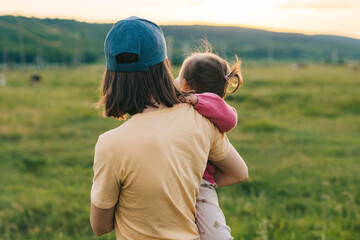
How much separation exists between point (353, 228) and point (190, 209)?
3.32 meters

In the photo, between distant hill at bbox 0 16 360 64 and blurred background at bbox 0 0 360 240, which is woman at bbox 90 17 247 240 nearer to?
blurred background at bbox 0 0 360 240

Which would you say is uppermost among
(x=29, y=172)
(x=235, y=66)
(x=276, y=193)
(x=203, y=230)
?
(x=235, y=66)

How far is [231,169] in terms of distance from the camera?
1.91 m

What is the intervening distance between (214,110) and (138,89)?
359 mm

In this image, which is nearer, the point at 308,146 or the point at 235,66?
the point at 235,66

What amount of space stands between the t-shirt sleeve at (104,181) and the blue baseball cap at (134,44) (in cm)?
34

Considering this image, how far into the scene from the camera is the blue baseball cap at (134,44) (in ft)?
5.02

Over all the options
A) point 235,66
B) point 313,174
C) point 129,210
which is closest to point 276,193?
point 313,174

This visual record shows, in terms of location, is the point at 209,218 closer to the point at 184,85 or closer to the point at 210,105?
the point at 210,105

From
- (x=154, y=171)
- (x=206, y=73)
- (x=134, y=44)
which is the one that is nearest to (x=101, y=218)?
(x=154, y=171)

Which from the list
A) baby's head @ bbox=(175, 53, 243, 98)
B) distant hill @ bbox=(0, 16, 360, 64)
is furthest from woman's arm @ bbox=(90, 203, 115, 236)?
distant hill @ bbox=(0, 16, 360, 64)

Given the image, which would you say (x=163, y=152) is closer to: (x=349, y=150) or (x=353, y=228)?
(x=353, y=228)

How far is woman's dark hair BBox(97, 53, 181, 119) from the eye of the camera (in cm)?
156

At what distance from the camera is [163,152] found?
1.50 m
